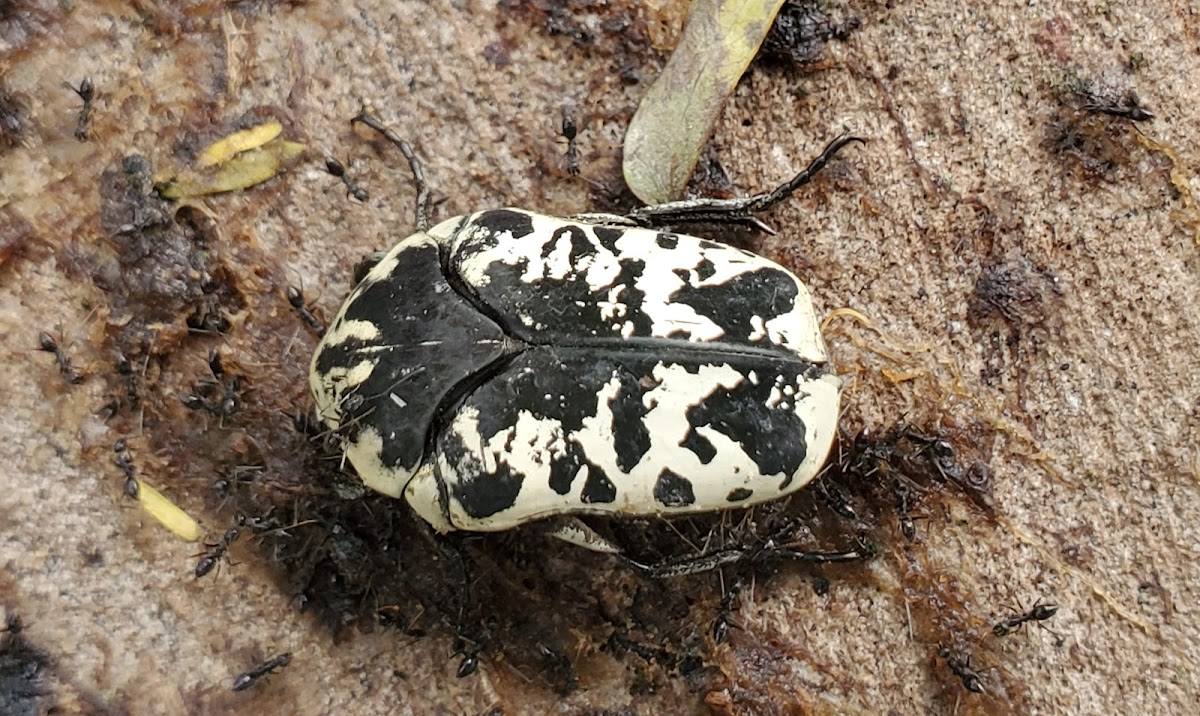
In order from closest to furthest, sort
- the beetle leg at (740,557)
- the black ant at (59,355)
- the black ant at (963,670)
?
the black ant at (59,355), the black ant at (963,670), the beetle leg at (740,557)

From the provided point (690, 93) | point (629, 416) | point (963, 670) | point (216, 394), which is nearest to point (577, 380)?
point (629, 416)

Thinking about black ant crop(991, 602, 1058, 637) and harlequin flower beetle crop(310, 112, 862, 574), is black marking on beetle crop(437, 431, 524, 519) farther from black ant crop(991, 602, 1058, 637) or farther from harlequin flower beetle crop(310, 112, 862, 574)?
black ant crop(991, 602, 1058, 637)

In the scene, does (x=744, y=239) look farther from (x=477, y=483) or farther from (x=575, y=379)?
(x=477, y=483)

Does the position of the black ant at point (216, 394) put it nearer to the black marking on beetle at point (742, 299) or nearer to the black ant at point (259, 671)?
the black ant at point (259, 671)

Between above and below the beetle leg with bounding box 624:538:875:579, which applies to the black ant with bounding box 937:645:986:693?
below

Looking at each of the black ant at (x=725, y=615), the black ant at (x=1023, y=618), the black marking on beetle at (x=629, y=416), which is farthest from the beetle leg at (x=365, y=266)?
the black ant at (x=1023, y=618)

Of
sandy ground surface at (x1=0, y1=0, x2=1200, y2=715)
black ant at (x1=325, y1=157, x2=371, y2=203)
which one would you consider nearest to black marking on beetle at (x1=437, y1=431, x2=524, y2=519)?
sandy ground surface at (x1=0, y1=0, x2=1200, y2=715)

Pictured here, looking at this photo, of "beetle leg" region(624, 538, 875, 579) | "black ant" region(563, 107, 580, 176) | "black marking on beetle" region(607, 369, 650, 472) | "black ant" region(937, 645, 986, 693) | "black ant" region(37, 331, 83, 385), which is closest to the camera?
"black marking on beetle" region(607, 369, 650, 472)
